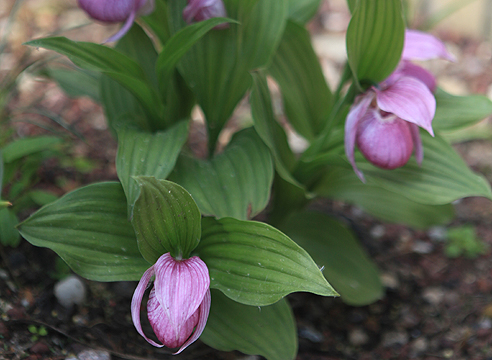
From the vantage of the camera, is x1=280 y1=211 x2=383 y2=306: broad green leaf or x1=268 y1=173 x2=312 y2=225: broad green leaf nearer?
x1=268 y1=173 x2=312 y2=225: broad green leaf

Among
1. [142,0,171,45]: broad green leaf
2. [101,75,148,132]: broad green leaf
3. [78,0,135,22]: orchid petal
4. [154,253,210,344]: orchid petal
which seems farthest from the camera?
[101,75,148,132]: broad green leaf

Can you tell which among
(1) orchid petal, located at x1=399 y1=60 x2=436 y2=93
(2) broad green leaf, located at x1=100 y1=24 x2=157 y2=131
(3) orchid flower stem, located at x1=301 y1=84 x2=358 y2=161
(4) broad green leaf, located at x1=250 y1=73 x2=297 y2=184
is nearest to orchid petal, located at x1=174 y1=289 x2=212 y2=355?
(4) broad green leaf, located at x1=250 y1=73 x2=297 y2=184

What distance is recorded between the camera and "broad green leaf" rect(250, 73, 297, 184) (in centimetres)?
98

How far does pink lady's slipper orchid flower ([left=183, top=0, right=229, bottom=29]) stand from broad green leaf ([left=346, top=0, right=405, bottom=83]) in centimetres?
31

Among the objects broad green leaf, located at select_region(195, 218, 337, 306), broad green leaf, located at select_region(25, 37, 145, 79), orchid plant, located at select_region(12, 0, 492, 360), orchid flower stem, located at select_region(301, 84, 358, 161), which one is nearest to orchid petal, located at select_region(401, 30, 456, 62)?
orchid plant, located at select_region(12, 0, 492, 360)

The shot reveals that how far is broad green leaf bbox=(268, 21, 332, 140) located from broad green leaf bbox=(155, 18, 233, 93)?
13.4 inches

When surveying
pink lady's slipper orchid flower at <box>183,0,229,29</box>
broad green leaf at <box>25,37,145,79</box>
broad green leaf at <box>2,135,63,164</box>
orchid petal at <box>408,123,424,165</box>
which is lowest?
broad green leaf at <box>2,135,63,164</box>

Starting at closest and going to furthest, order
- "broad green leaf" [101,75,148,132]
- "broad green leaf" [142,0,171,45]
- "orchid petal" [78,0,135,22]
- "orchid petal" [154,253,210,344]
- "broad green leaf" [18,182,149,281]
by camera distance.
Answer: "orchid petal" [154,253,210,344], "broad green leaf" [18,182,149,281], "orchid petal" [78,0,135,22], "broad green leaf" [142,0,171,45], "broad green leaf" [101,75,148,132]

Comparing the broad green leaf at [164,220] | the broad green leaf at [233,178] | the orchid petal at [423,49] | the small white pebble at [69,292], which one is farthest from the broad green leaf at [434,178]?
the small white pebble at [69,292]

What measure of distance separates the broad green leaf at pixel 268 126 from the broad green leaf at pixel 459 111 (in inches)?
15.8

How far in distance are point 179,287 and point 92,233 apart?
0.25 metres

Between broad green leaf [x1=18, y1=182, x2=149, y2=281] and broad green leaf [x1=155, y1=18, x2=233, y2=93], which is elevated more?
broad green leaf [x1=155, y1=18, x2=233, y2=93]

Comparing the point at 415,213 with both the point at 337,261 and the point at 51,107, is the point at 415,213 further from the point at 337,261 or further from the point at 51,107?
the point at 51,107

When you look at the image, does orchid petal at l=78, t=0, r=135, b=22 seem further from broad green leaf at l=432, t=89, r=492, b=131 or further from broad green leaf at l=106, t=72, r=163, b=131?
broad green leaf at l=432, t=89, r=492, b=131
